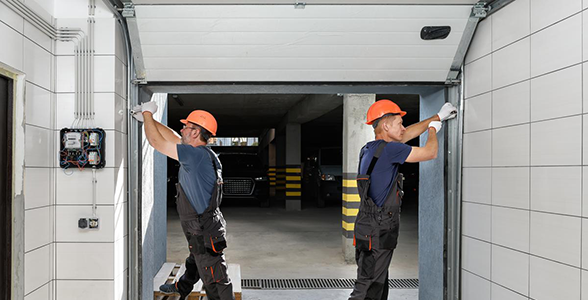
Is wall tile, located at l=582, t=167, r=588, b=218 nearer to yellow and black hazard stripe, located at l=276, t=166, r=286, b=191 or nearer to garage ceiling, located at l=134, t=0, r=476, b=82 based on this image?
garage ceiling, located at l=134, t=0, r=476, b=82

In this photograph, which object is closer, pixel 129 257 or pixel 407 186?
pixel 129 257

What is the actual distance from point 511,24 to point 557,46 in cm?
43

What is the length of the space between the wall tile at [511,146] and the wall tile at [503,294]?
0.79 meters

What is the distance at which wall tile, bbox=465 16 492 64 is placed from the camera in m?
2.64

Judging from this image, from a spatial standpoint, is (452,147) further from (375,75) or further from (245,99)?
(245,99)

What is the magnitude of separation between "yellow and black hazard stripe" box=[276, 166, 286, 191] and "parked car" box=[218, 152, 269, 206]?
5.53 meters

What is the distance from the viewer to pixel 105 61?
266cm

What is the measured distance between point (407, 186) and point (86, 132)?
11.2 meters

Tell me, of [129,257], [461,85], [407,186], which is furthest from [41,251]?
[407,186]

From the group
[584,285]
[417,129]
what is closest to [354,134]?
[417,129]

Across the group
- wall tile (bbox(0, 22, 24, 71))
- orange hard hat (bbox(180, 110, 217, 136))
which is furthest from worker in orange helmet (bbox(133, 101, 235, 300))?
wall tile (bbox(0, 22, 24, 71))

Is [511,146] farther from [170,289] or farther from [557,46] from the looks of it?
[170,289]

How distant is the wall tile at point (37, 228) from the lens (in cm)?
234

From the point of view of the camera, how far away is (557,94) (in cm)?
206
